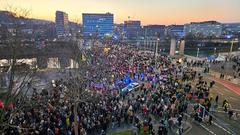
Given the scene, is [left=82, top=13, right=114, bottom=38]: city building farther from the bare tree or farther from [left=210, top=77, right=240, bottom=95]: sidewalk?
the bare tree

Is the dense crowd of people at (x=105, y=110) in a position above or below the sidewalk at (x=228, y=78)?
above

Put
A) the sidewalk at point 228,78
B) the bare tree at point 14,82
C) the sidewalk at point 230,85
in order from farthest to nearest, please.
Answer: the sidewalk at point 228,78 → the sidewalk at point 230,85 → the bare tree at point 14,82

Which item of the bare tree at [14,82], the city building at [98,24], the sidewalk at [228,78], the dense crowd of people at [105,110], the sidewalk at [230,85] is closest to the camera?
the bare tree at [14,82]

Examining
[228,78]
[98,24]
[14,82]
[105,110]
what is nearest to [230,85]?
[228,78]

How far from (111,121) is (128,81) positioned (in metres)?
13.0

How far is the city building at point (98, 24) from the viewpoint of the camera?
142000 millimetres

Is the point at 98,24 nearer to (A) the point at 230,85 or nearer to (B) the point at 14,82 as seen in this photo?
(A) the point at 230,85

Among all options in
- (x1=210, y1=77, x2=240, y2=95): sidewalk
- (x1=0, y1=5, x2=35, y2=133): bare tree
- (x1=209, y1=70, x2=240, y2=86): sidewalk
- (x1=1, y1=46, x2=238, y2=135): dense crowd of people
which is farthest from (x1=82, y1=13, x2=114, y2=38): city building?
(x1=0, y1=5, x2=35, y2=133): bare tree

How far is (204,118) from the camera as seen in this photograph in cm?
2375

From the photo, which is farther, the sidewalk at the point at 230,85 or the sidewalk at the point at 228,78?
the sidewalk at the point at 228,78

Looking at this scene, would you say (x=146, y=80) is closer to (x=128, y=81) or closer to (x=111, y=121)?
(x=128, y=81)

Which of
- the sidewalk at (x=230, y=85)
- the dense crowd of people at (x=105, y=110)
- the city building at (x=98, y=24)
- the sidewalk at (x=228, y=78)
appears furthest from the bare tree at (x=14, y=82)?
the city building at (x=98, y=24)

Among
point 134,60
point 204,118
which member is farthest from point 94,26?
point 204,118

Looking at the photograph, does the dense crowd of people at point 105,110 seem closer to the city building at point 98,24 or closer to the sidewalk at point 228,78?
the sidewalk at point 228,78
